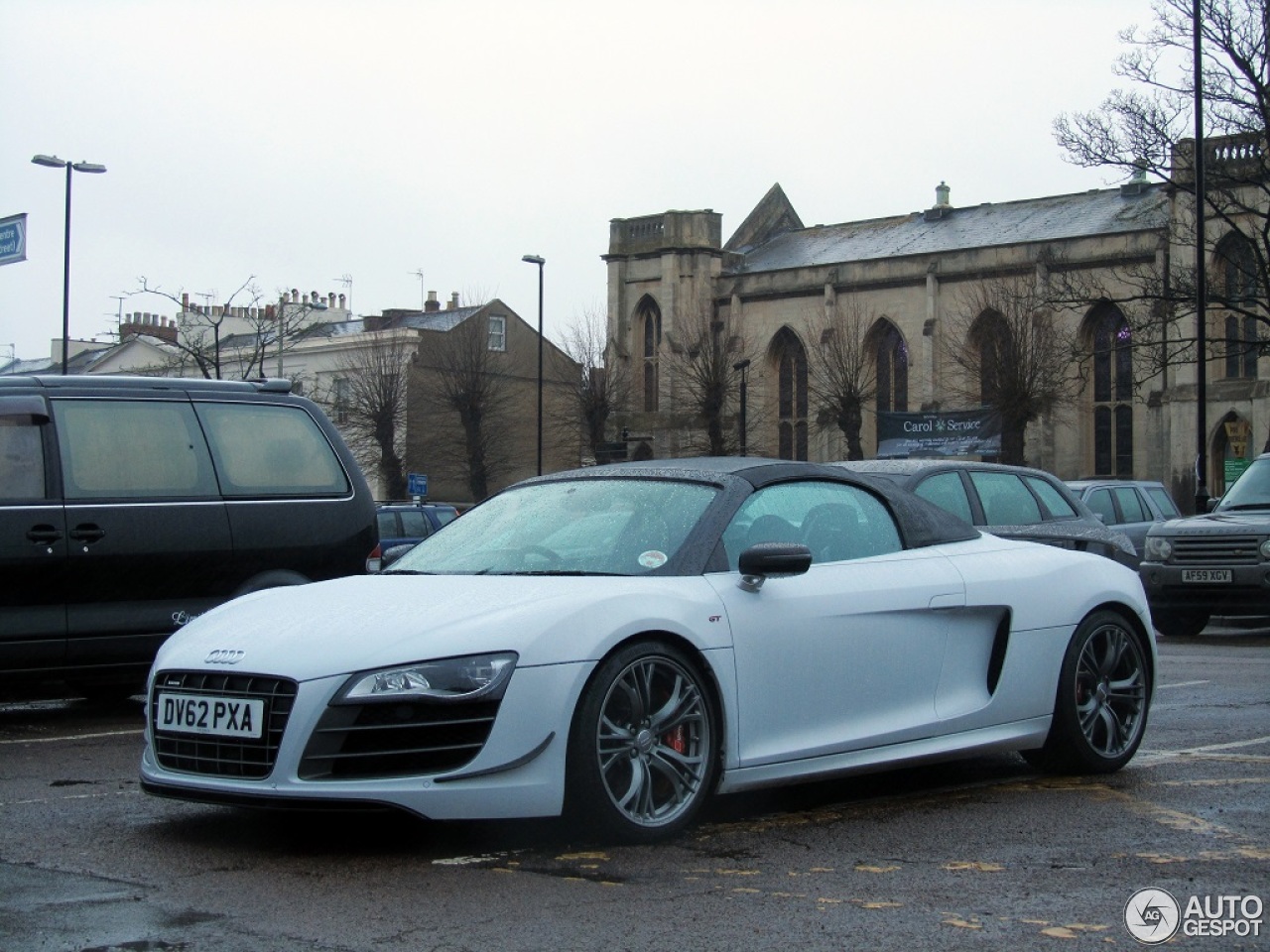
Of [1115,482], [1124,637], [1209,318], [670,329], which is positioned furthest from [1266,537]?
[670,329]

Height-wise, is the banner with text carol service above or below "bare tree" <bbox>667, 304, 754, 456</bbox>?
below

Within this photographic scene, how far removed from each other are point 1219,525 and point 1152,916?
13646 millimetres

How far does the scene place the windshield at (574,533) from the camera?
6480mm

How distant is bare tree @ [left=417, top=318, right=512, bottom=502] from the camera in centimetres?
6838

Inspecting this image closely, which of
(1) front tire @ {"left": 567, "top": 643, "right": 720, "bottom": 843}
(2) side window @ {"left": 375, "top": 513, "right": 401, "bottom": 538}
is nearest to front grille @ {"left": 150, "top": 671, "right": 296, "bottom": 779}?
(1) front tire @ {"left": 567, "top": 643, "right": 720, "bottom": 843}

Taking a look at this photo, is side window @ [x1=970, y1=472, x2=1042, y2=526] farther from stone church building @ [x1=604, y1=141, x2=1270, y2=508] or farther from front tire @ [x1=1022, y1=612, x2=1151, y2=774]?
stone church building @ [x1=604, y1=141, x2=1270, y2=508]

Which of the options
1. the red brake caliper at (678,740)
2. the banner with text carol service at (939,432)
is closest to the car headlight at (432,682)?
the red brake caliper at (678,740)

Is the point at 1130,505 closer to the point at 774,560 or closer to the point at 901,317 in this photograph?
the point at 774,560

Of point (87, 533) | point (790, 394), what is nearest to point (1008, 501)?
point (87, 533)

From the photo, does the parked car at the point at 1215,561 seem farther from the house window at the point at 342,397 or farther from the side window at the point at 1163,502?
the house window at the point at 342,397

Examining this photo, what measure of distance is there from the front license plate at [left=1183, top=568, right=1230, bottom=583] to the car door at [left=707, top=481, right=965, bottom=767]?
11316 millimetres

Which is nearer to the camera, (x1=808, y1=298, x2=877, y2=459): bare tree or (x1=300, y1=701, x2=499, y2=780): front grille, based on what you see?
(x1=300, y1=701, x2=499, y2=780): front grille

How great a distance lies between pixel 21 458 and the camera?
378 inches

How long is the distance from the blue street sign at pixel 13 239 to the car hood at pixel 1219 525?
16.3m
